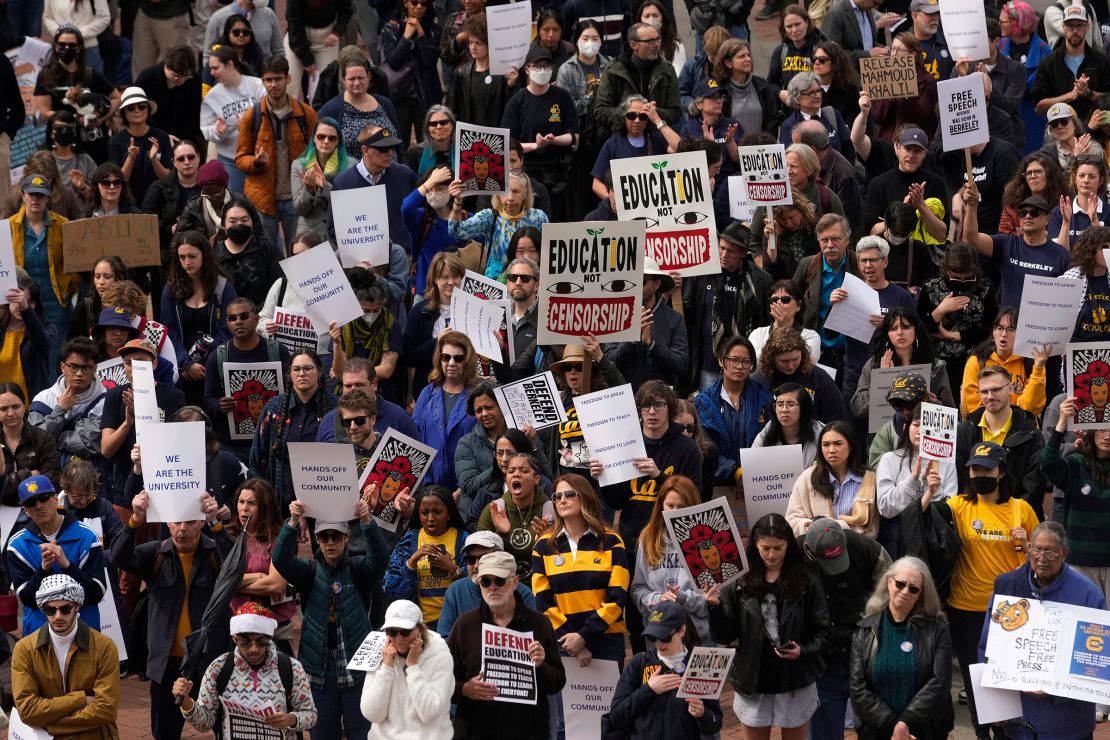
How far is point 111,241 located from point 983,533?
7.38m

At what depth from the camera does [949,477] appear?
1188 centimetres

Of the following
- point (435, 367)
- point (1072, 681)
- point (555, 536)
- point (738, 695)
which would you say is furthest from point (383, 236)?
point (1072, 681)

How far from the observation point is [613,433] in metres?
12.0

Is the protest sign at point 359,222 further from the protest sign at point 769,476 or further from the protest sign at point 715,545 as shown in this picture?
the protest sign at point 715,545

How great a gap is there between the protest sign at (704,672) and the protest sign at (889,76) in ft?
26.3

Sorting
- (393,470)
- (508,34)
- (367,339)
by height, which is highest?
(508,34)

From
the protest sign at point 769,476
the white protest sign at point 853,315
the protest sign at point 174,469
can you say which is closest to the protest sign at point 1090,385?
the protest sign at point 769,476

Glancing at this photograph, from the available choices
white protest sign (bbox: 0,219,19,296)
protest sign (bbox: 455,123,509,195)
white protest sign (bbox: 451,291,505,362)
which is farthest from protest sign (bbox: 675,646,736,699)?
white protest sign (bbox: 0,219,19,296)

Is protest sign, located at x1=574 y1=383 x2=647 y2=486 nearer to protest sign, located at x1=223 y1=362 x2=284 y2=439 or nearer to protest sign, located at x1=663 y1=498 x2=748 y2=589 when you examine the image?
protest sign, located at x1=663 y1=498 x2=748 y2=589

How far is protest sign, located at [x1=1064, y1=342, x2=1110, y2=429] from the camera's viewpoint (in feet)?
39.3

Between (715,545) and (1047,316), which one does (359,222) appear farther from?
(1047,316)

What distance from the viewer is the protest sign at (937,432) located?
447 inches

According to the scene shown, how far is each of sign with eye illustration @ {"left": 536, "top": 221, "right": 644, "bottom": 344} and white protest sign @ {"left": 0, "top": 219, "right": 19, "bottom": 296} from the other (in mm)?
4345

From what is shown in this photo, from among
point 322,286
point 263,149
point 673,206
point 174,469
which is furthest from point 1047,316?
point 263,149
